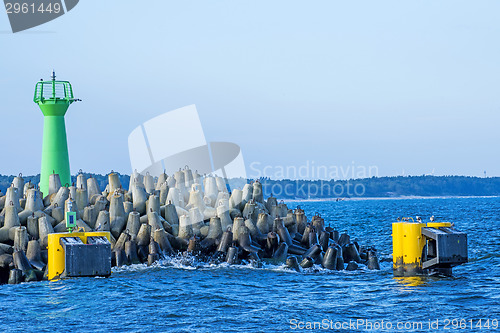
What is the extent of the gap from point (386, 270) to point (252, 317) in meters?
9.32

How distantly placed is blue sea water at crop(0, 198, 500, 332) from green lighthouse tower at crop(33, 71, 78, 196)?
9666 millimetres

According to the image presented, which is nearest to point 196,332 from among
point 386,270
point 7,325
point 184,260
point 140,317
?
point 140,317

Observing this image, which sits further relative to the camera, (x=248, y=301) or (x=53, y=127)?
(x=53, y=127)

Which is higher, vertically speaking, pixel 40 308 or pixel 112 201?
pixel 112 201

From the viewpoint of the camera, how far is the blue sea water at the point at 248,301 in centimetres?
1973

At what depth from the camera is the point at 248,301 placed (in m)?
22.9

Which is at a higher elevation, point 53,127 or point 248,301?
point 53,127

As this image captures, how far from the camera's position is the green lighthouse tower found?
34844 millimetres

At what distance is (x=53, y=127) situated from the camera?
34812mm

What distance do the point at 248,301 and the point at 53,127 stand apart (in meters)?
16.0

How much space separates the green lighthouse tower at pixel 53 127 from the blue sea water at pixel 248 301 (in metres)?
9.67

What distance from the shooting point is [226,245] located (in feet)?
95.1

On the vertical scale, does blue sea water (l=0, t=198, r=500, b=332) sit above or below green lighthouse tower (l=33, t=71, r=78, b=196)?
below

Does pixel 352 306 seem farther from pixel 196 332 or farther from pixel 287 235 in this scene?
pixel 287 235
